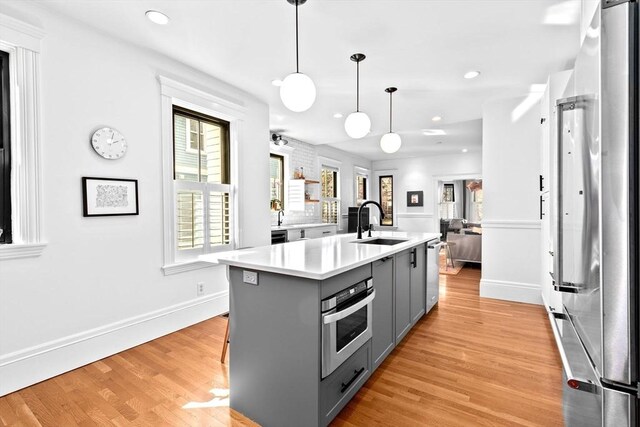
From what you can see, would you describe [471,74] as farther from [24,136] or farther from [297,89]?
[24,136]

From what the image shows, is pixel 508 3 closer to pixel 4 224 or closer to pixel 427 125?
pixel 427 125

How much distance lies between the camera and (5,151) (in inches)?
82.9

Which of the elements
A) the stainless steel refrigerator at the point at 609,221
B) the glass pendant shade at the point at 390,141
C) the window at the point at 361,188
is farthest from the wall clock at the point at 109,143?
the window at the point at 361,188

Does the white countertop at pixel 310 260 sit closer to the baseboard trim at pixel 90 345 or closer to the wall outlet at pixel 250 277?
the wall outlet at pixel 250 277

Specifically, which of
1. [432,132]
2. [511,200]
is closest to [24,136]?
[511,200]

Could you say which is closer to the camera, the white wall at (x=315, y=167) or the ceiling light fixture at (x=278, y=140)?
the ceiling light fixture at (x=278, y=140)

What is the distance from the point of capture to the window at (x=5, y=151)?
2.10 metres

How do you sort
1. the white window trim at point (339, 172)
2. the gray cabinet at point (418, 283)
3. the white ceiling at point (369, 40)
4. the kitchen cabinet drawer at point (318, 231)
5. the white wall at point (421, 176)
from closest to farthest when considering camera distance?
1. the white ceiling at point (369, 40)
2. the gray cabinet at point (418, 283)
3. the kitchen cabinet drawer at point (318, 231)
4. the white window trim at point (339, 172)
5. the white wall at point (421, 176)

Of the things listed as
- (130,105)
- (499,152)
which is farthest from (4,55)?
(499,152)

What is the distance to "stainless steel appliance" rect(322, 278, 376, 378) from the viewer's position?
1.56 meters

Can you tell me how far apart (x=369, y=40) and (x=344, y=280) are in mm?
2131

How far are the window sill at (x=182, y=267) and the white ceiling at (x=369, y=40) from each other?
2.02 meters

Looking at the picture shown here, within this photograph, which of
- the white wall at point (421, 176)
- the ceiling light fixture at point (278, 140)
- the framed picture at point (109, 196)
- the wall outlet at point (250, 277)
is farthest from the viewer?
the white wall at point (421, 176)

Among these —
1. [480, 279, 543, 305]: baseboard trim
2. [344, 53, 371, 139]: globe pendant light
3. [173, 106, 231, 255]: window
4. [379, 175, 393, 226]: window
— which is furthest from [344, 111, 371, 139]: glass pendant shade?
[379, 175, 393, 226]: window
